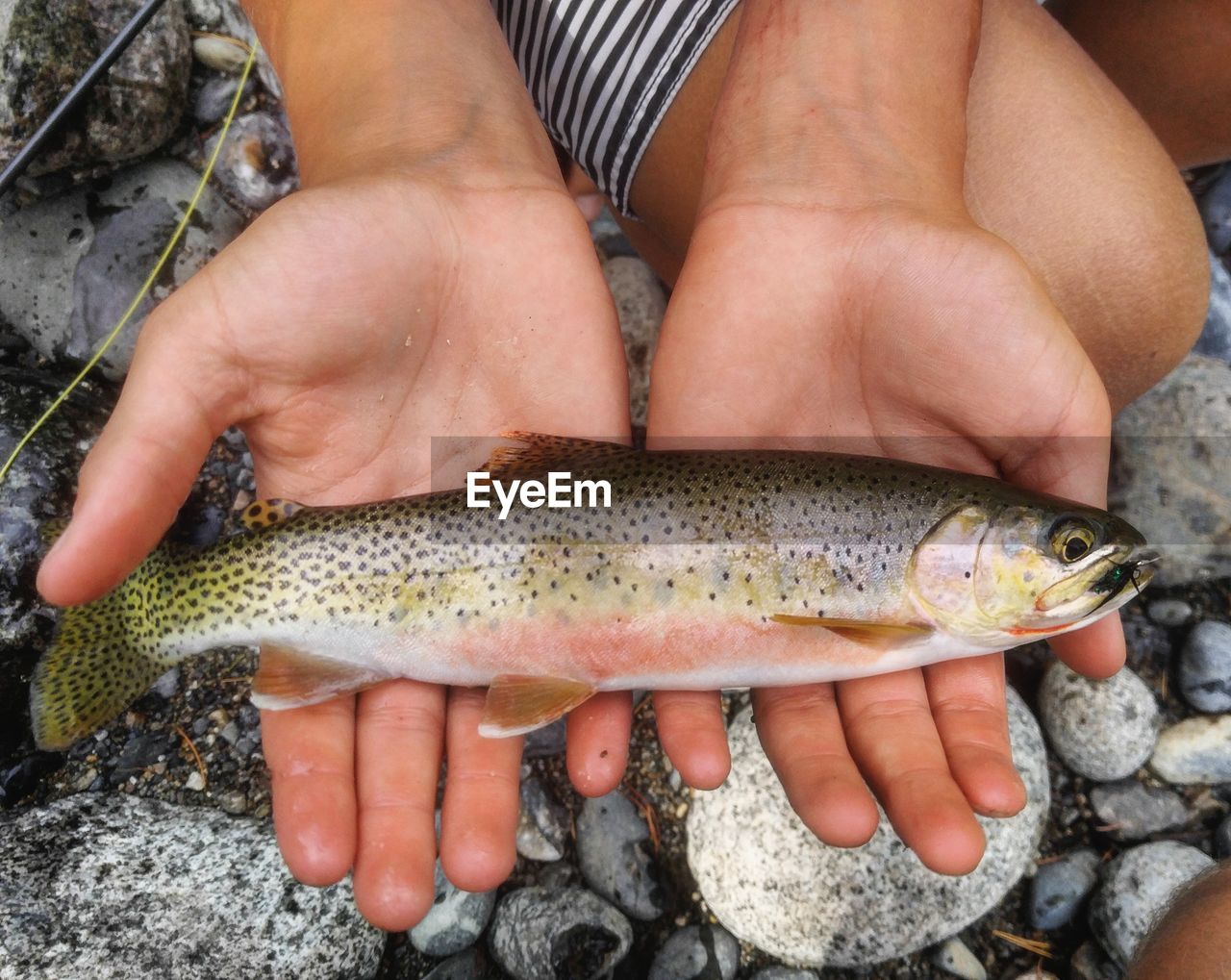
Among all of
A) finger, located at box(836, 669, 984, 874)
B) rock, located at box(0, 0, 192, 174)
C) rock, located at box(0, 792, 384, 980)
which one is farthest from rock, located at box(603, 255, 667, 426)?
rock, located at box(0, 792, 384, 980)

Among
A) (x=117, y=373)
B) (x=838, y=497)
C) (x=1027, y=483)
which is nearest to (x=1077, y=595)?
(x=1027, y=483)

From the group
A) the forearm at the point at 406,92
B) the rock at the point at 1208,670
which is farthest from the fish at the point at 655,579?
the rock at the point at 1208,670

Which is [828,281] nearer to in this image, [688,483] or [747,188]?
[747,188]

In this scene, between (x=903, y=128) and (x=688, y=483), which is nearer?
(x=688, y=483)

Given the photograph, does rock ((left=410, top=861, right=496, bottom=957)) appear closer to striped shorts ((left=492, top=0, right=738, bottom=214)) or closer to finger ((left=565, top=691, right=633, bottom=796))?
finger ((left=565, top=691, right=633, bottom=796))

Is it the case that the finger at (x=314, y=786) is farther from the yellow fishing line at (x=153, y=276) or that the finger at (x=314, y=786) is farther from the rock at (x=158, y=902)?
the yellow fishing line at (x=153, y=276)

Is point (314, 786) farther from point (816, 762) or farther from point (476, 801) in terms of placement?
point (816, 762)
